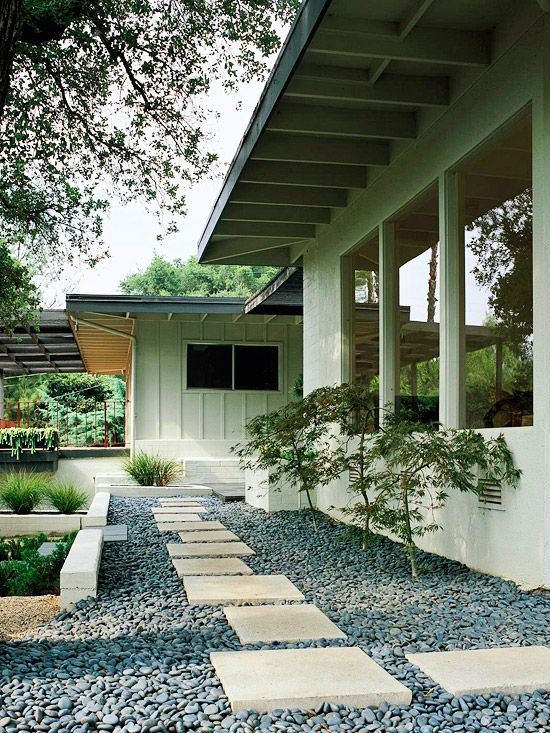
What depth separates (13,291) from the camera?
8906 millimetres

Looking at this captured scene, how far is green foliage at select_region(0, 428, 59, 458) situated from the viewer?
12195 mm

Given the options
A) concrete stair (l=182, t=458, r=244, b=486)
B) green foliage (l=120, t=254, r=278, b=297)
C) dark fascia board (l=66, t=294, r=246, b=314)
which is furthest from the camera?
green foliage (l=120, t=254, r=278, b=297)

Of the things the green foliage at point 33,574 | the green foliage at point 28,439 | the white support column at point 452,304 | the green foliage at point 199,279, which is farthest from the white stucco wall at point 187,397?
the green foliage at point 199,279

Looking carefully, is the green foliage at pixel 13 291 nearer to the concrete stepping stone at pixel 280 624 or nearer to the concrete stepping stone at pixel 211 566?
the concrete stepping stone at pixel 211 566

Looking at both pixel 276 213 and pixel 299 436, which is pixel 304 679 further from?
pixel 276 213

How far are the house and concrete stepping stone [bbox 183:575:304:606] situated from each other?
1.25 m

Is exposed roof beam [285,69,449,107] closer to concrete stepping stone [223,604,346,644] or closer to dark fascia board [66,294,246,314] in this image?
concrete stepping stone [223,604,346,644]

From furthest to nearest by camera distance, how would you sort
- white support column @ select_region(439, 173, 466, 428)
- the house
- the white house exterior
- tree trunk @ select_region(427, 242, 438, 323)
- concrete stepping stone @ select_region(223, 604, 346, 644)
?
the white house exterior, tree trunk @ select_region(427, 242, 438, 323), white support column @ select_region(439, 173, 466, 428), the house, concrete stepping stone @ select_region(223, 604, 346, 644)

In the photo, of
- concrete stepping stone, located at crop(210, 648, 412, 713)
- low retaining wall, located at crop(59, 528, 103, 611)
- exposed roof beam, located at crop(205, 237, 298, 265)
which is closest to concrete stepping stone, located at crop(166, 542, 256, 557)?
low retaining wall, located at crop(59, 528, 103, 611)

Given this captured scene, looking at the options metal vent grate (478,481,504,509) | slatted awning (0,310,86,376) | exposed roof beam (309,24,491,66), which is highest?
exposed roof beam (309,24,491,66)

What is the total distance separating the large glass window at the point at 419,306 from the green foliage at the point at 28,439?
25.2 feet

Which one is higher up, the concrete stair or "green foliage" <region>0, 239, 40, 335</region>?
"green foliage" <region>0, 239, 40, 335</region>

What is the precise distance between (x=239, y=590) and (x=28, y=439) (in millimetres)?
8814

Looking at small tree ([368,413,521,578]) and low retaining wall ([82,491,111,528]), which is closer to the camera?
small tree ([368,413,521,578])
